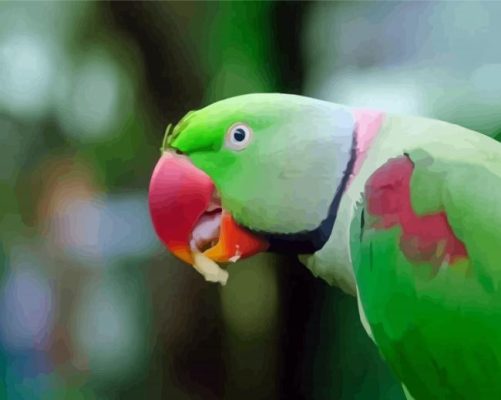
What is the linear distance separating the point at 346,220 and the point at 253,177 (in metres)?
0.11

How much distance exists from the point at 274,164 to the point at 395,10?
28 cm

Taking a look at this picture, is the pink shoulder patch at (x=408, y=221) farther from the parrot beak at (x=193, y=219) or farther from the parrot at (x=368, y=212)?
the parrot beak at (x=193, y=219)

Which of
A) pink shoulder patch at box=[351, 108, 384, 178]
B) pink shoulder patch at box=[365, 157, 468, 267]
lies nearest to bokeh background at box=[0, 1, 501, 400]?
pink shoulder patch at box=[351, 108, 384, 178]

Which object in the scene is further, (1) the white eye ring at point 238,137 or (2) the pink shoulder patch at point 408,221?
(1) the white eye ring at point 238,137

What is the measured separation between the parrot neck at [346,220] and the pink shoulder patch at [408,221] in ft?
0.13

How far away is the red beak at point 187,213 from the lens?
88 cm

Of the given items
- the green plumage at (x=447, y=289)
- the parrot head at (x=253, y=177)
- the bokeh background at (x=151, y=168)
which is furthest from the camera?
the bokeh background at (x=151, y=168)

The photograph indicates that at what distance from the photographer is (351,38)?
3.26ft

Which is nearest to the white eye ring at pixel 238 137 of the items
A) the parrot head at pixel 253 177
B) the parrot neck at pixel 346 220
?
the parrot head at pixel 253 177

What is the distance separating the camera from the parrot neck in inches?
32.9

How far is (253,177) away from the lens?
857 millimetres

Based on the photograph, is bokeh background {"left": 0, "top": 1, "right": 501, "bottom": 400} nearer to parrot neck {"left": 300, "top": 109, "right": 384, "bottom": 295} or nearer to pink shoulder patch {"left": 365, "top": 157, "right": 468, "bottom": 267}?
parrot neck {"left": 300, "top": 109, "right": 384, "bottom": 295}

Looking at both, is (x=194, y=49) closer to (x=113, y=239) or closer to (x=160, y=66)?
(x=160, y=66)

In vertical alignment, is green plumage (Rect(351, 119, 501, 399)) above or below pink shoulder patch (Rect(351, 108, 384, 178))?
below
